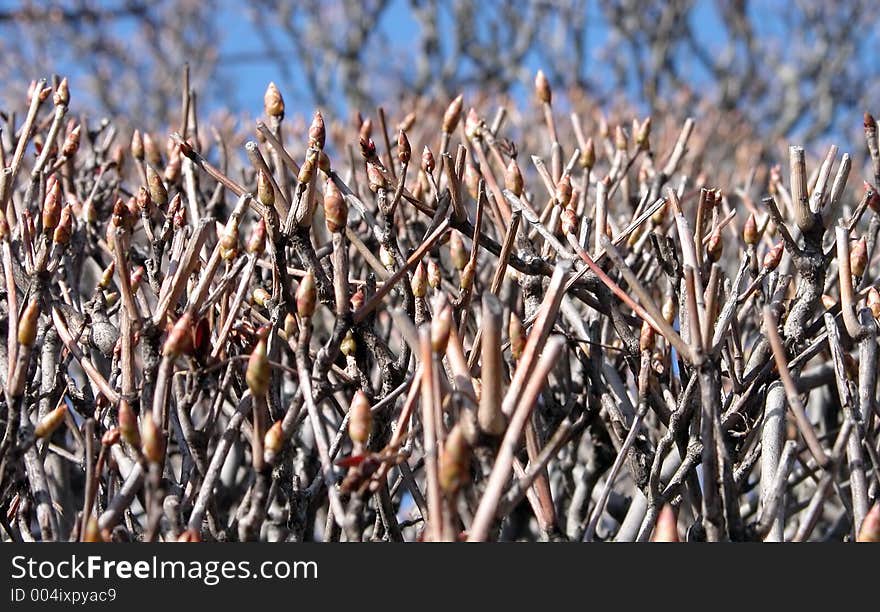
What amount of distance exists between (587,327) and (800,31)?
486 inches

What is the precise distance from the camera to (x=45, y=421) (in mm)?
1550

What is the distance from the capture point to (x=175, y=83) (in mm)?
13594

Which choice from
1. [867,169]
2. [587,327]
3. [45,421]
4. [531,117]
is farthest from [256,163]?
[867,169]

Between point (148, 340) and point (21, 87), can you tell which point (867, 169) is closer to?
point (148, 340)

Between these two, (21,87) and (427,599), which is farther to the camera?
(21,87)

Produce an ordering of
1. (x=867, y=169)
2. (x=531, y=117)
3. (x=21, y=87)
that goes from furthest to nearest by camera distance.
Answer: (x=21, y=87) → (x=867, y=169) → (x=531, y=117)

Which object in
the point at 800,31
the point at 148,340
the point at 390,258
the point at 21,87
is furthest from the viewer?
the point at 800,31

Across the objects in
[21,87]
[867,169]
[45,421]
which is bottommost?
[45,421]

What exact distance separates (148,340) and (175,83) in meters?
12.8

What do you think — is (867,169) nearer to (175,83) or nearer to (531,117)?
(531,117)

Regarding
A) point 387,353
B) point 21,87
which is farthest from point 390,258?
point 21,87

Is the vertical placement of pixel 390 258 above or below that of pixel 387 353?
above

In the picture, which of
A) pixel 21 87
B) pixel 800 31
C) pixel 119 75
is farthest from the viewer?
pixel 119 75

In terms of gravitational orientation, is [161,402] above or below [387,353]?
below
